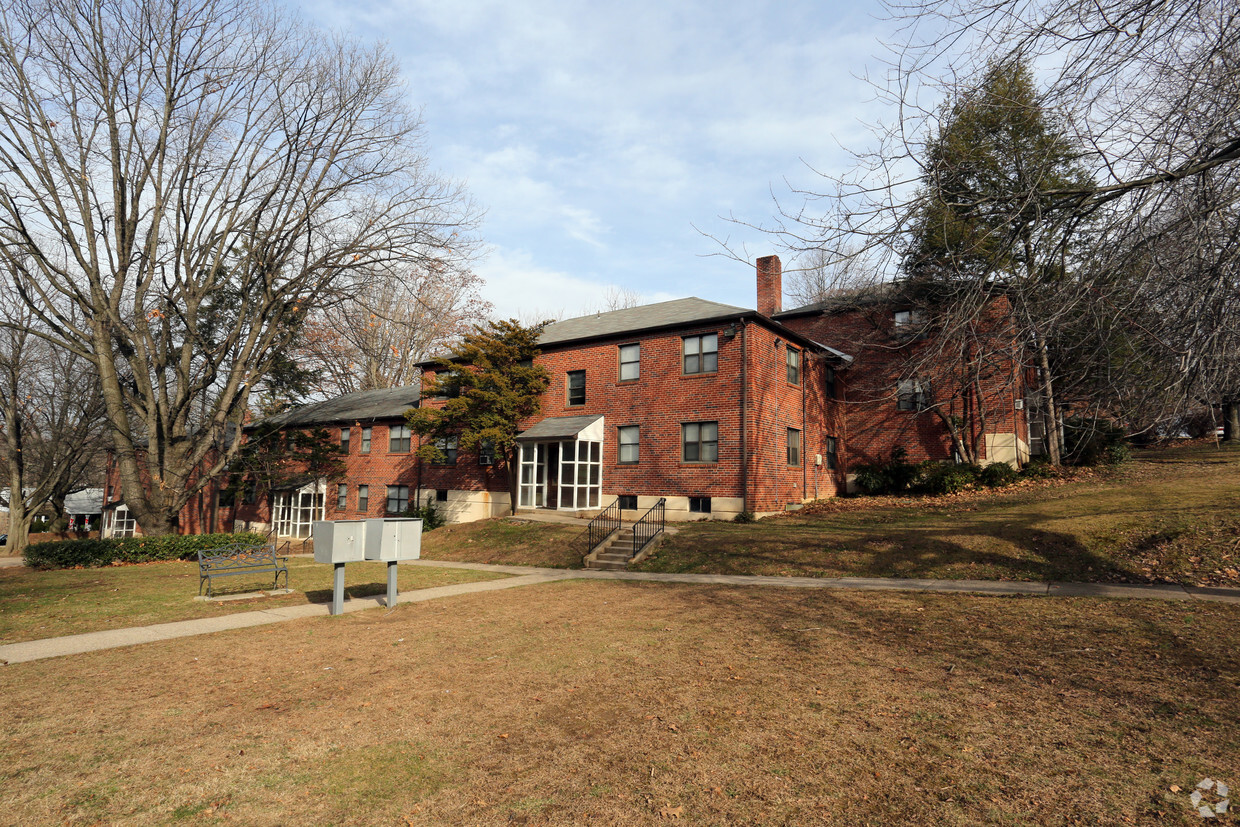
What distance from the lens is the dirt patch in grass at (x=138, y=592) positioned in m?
9.65

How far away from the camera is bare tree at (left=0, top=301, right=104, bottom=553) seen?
28.5 metres

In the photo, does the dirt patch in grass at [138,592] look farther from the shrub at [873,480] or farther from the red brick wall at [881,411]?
the shrub at [873,480]

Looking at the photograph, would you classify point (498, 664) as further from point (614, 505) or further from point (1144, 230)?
point (614, 505)

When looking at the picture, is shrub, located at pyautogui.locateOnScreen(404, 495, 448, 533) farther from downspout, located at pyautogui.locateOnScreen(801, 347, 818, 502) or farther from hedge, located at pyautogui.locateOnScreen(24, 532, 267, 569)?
downspout, located at pyautogui.locateOnScreen(801, 347, 818, 502)

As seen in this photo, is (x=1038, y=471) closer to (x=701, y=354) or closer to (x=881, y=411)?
(x=881, y=411)

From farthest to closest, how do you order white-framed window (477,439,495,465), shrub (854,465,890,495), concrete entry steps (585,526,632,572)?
white-framed window (477,439,495,465) → shrub (854,465,890,495) → concrete entry steps (585,526,632,572)

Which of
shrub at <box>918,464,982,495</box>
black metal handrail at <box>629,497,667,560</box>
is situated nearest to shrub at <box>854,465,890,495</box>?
shrub at <box>918,464,982,495</box>

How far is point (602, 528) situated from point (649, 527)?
176 cm

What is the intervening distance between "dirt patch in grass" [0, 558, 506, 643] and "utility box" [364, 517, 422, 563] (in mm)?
2201

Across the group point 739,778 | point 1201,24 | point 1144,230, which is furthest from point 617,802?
point 1201,24

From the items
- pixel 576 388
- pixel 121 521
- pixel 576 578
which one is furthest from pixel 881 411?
pixel 121 521

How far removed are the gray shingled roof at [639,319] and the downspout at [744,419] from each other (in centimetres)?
102

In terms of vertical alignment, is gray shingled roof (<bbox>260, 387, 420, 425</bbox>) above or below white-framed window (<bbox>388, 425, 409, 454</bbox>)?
above

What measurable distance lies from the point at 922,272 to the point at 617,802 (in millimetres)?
6576
